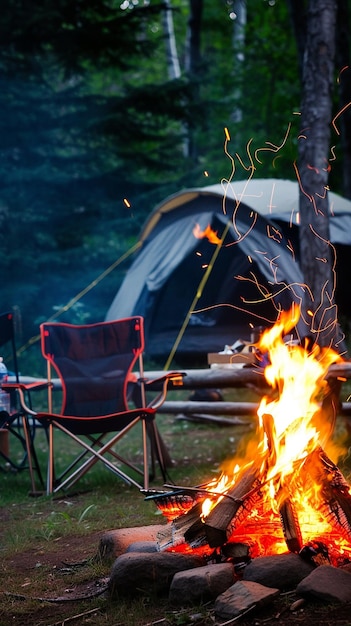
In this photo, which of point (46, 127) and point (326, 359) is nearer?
point (326, 359)

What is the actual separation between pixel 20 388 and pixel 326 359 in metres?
1.69

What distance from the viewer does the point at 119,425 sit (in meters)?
4.61

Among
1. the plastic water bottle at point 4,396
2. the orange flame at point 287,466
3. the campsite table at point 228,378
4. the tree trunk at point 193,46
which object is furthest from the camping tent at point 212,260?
the orange flame at point 287,466

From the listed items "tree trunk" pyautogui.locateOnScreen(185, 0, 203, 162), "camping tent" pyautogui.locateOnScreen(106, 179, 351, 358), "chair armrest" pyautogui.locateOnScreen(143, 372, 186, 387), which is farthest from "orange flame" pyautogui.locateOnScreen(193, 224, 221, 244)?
"tree trunk" pyautogui.locateOnScreen(185, 0, 203, 162)

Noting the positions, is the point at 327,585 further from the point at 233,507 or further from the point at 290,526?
the point at 233,507

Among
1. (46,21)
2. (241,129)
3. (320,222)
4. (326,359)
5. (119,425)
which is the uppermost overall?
(46,21)

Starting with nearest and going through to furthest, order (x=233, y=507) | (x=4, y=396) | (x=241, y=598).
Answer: (x=241, y=598) < (x=233, y=507) < (x=4, y=396)

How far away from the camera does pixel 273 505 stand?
10.1 ft

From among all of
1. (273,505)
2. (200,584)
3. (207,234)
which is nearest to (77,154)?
(207,234)

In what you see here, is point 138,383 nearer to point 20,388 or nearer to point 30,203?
point 20,388

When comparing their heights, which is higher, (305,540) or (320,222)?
(320,222)

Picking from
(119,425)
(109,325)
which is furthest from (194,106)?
(119,425)

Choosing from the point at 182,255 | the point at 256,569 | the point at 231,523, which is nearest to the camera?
the point at 256,569

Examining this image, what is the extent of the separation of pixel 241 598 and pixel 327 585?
0.85ft
